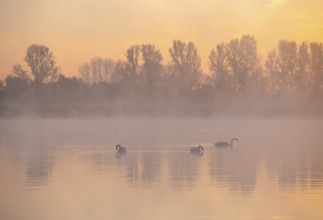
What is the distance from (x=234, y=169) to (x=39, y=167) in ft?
14.3

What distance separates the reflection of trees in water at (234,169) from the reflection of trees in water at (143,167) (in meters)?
1.21

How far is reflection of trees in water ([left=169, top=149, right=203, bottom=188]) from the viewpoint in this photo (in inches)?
463

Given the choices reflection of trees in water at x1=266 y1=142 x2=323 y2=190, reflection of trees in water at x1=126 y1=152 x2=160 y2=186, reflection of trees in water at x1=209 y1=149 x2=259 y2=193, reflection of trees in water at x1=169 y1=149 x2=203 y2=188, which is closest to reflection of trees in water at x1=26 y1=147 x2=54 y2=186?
reflection of trees in water at x1=126 y1=152 x2=160 y2=186

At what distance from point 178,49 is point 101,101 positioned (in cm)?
691

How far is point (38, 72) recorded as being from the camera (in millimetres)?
40531

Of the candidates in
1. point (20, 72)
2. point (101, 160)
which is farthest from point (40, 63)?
point (101, 160)

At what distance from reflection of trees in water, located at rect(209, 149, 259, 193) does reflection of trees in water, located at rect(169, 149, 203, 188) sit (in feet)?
1.23

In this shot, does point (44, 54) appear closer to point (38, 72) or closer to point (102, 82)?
point (38, 72)

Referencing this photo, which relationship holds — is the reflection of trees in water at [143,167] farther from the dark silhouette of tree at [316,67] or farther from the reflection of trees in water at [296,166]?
the dark silhouette of tree at [316,67]

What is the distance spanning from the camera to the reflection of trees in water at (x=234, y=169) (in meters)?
11.1

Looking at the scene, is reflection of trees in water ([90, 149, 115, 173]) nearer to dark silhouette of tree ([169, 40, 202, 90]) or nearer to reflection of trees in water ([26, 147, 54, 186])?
reflection of trees in water ([26, 147, 54, 186])

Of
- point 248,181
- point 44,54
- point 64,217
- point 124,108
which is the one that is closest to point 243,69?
point 124,108

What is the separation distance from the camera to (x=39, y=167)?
13.9 metres

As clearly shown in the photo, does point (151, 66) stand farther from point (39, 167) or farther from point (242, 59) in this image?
point (39, 167)
